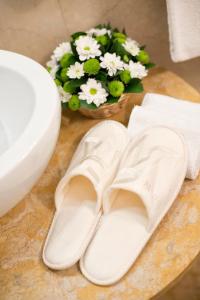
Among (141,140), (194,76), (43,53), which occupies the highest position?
(43,53)

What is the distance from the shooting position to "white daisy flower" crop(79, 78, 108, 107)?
0.84 m

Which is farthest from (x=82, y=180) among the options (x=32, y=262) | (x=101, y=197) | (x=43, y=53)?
(x=43, y=53)

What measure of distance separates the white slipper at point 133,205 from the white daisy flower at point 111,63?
19 centimetres

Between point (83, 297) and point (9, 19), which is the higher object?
point (9, 19)

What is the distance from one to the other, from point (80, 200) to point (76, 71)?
300mm

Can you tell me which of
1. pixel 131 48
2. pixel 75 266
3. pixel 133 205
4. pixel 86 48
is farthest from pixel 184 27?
pixel 75 266

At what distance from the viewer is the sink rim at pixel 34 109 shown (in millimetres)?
509

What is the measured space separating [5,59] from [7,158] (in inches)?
10.2

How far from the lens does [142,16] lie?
0.98 metres

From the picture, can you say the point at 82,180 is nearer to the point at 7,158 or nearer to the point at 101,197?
the point at 101,197

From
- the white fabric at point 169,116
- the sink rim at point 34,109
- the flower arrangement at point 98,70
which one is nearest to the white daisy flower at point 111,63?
the flower arrangement at point 98,70

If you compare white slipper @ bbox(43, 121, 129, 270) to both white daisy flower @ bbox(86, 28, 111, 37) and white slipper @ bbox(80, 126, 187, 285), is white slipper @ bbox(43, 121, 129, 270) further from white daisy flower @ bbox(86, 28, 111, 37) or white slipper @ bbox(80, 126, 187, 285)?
white daisy flower @ bbox(86, 28, 111, 37)

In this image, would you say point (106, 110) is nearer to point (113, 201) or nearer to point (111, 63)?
point (111, 63)

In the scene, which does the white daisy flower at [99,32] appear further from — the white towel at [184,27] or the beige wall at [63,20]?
the white towel at [184,27]
